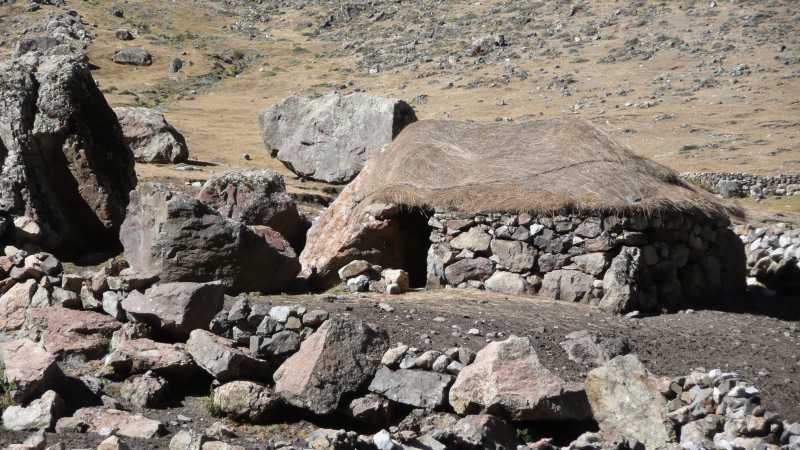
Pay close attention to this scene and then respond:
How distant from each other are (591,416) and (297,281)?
4.28 meters

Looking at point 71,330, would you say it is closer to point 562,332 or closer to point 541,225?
point 562,332

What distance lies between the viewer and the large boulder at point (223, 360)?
6.93 metres

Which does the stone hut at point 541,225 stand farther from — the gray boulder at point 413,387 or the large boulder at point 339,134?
the large boulder at point 339,134

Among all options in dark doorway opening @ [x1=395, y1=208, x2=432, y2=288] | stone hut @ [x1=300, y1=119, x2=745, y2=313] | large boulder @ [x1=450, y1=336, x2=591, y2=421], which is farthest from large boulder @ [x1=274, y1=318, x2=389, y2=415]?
dark doorway opening @ [x1=395, y1=208, x2=432, y2=288]

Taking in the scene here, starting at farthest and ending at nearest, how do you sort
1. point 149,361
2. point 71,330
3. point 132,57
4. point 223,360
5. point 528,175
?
point 132,57 → point 528,175 → point 71,330 → point 149,361 → point 223,360

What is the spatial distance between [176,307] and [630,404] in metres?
3.78

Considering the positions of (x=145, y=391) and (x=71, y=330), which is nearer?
(x=145, y=391)

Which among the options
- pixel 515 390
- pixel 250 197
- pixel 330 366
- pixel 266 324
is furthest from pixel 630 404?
pixel 250 197

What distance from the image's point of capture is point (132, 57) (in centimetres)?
4572

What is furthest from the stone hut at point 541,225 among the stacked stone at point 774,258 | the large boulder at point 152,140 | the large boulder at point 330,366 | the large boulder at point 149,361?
the large boulder at point 152,140

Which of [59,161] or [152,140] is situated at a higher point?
[152,140]

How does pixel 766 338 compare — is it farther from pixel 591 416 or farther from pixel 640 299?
pixel 591 416

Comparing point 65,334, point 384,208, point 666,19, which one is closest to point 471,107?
point 666,19

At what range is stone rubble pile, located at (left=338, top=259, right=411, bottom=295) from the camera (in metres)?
9.68
